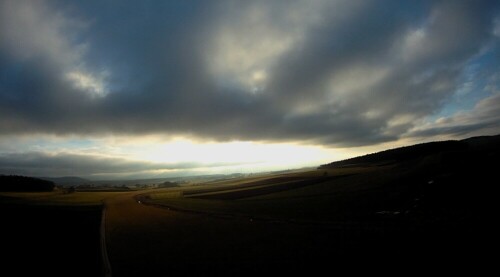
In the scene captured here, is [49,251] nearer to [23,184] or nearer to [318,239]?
[318,239]

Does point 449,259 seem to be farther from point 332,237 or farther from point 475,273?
point 332,237

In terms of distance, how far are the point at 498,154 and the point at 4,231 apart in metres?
69.5

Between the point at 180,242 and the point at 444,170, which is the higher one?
the point at 444,170

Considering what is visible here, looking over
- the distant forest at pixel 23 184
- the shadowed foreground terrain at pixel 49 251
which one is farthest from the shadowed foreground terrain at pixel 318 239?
the distant forest at pixel 23 184

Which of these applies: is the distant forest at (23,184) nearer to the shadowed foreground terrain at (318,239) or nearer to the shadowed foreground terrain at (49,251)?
the shadowed foreground terrain at (318,239)

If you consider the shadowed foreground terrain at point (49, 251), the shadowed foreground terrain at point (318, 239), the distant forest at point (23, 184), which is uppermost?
the distant forest at point (23, 184)

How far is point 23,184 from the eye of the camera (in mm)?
132500

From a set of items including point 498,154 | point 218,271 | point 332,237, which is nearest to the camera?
point 218,271

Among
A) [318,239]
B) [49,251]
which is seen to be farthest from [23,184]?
[318,239]

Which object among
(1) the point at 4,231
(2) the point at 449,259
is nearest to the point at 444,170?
(2) the point at 449,259

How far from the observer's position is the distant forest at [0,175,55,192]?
12588cm

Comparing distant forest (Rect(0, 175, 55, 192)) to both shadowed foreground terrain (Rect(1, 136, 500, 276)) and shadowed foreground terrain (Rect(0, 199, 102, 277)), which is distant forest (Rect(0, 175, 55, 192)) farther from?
shadowed foreground terrain (Rect(0, 199, 102, 277))

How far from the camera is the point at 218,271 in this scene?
1800 cm

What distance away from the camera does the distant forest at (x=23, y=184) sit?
12588 centimetres
